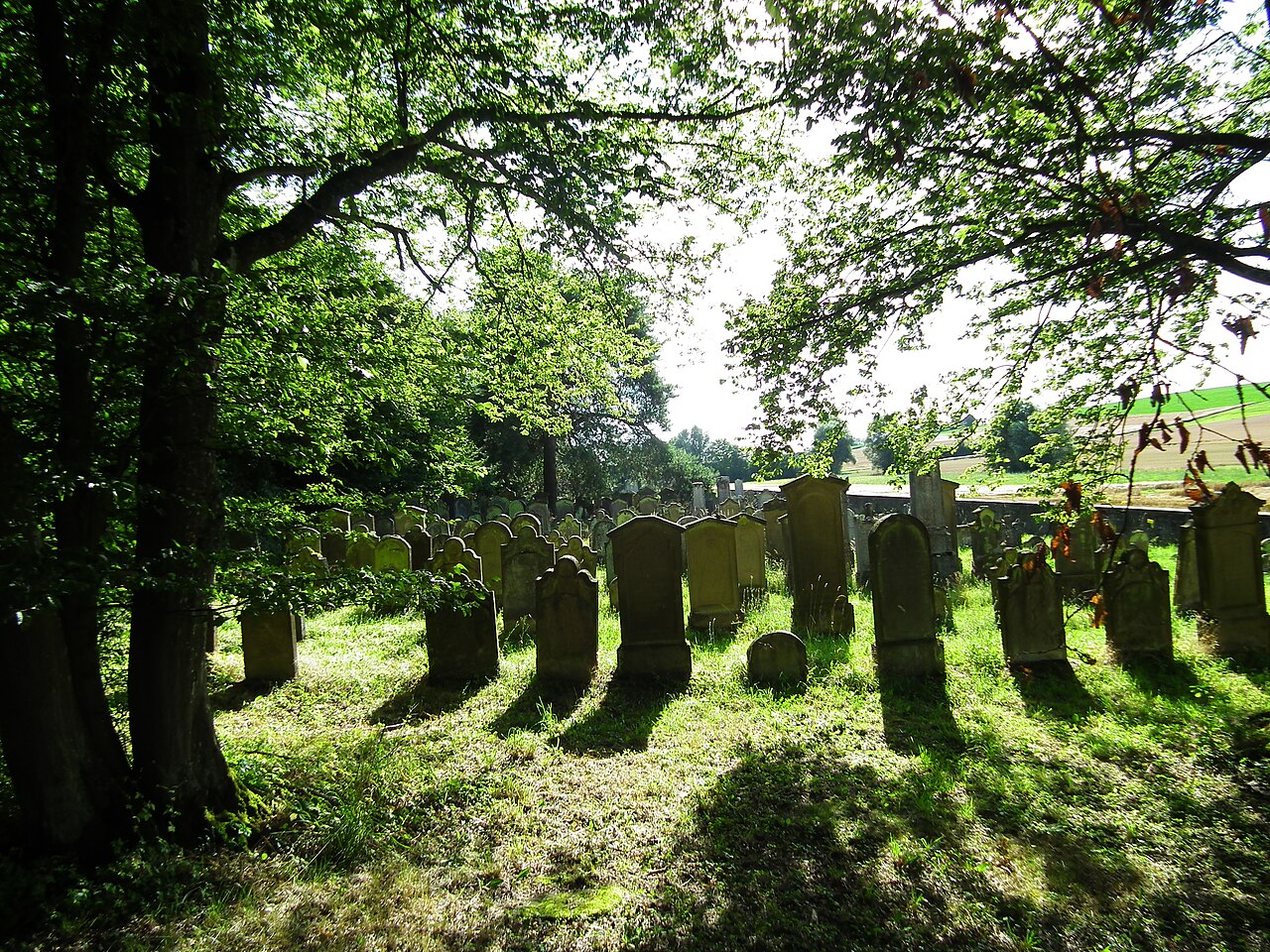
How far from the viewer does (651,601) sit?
6898 millimetres

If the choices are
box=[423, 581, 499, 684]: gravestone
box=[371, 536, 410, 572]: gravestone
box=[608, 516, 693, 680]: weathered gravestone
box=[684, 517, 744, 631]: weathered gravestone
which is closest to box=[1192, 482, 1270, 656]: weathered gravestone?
box=[684, 517, 744, 631]: weathered gravestone

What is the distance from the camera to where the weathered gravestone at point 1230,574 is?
6.22 meters

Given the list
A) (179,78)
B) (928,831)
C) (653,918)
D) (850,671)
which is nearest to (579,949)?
(653,918)

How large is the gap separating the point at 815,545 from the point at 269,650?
614 centimetres

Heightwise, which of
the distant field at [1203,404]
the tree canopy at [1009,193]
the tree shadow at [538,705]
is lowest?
the tree shadow at [538,705]

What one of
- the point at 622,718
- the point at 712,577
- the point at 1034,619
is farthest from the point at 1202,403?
the point at 622,718

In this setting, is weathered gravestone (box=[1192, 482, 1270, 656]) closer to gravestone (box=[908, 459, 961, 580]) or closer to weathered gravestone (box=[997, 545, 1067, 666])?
weathered gravestone (box=[997, 545, 1067, 666])

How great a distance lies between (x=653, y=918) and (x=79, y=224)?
4.48m

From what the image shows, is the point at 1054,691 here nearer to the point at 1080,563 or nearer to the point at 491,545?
the point at 1080,563

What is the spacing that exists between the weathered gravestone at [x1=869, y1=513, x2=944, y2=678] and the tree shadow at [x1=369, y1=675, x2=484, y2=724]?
3891mm

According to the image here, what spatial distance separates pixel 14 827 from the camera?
3.50 m

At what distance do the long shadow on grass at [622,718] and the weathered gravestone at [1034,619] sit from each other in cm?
314

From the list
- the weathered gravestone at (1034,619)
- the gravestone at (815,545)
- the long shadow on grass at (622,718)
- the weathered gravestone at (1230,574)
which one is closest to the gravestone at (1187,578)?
the weathered gravestone at (1230,574)

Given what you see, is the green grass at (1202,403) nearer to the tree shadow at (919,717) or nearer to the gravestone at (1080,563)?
the gravestone at (1080,563)
